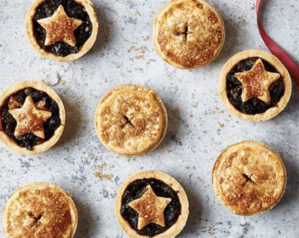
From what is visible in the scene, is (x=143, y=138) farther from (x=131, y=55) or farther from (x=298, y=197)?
(x=298, y=197)

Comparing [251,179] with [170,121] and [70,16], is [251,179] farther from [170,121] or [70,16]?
[70,16]

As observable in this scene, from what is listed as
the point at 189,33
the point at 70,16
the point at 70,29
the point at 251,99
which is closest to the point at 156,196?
the point at 251,99

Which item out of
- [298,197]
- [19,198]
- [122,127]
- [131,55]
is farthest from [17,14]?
[298,197]

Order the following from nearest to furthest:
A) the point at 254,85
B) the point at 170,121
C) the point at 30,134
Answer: the point at 254,85, the point at 30,134, the point at 170,121

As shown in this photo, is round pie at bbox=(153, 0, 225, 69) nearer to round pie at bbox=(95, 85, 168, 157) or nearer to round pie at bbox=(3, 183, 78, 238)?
round pie at bbox=(95, 85, 168, 157)

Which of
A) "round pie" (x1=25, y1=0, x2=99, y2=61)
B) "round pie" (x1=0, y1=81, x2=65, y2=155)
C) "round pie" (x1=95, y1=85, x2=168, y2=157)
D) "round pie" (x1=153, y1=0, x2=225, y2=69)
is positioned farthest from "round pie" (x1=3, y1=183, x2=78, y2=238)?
"round pie" (x1=153, y1=0, x2=225, y2=69)

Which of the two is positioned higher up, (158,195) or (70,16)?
(70,16)

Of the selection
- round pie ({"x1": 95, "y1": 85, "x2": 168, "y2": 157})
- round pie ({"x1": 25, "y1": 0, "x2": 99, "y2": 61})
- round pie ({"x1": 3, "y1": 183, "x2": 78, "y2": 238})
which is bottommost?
round pie ({"x1": 3, "y1": 183, "x2": 78, "y2": 238})
